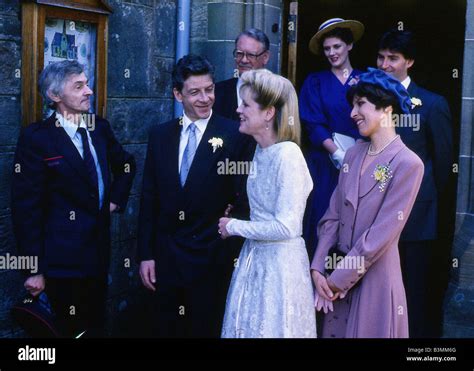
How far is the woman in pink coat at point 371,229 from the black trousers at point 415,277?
3.93 ft

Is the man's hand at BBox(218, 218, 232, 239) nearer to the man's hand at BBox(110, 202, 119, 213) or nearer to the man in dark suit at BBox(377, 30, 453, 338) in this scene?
the man's hand at BBox(110, 202, 119, 213)

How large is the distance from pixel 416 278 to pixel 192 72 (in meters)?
2.02

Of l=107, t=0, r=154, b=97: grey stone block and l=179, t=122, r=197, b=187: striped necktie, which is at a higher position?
l=107, t=0, r=154, b=97: grey stone block

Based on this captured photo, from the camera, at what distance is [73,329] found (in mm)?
4695

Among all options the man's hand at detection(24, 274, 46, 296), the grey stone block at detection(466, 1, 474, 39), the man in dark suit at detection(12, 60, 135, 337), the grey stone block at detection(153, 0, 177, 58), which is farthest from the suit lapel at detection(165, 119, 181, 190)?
the grey stone block at detection(466, 1, 474, 39)

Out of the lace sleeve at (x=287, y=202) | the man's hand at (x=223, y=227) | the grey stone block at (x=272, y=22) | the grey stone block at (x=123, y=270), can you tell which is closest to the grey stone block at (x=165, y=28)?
the grey stone block at (x=272, y=22)

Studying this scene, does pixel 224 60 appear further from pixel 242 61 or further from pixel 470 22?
pixel 470 22

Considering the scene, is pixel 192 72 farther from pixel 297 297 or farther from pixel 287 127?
pixel 297 297

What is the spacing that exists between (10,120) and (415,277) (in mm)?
2645

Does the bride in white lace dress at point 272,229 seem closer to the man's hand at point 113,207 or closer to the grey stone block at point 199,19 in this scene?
the man's hand at point 113,207

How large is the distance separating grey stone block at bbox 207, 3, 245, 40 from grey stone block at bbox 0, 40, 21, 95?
6.61 ft

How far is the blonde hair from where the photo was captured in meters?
4.23

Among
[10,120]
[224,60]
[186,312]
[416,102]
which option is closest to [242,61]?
[224,60]

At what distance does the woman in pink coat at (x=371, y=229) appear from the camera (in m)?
4.21
